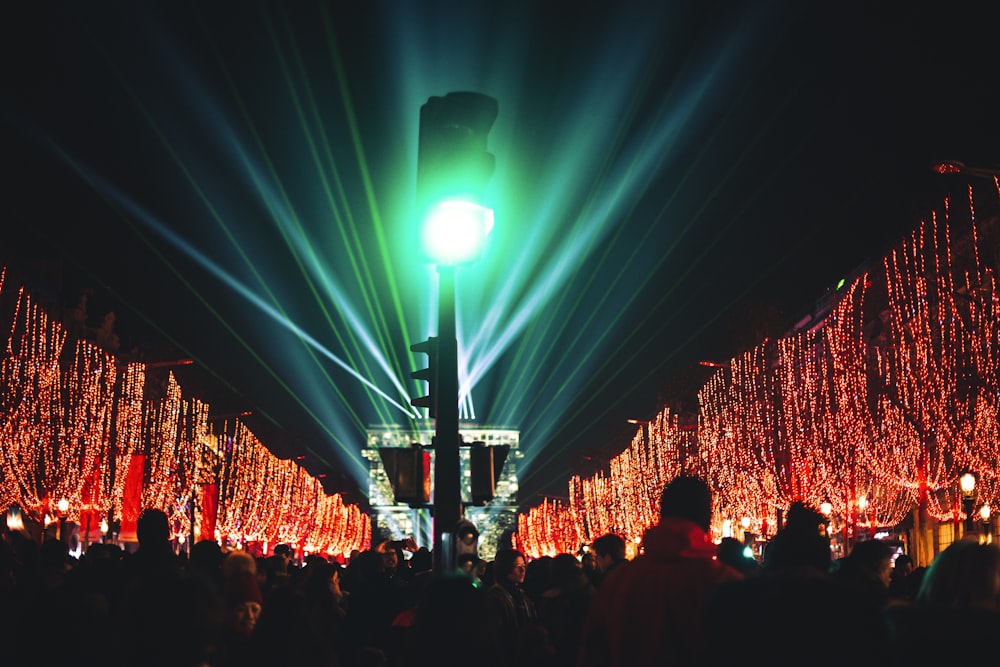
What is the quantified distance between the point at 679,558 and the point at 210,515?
50833 millimetres

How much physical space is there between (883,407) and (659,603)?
32649 mm

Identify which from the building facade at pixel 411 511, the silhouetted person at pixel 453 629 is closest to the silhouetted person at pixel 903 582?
the silhouetted person at pixel 453 629

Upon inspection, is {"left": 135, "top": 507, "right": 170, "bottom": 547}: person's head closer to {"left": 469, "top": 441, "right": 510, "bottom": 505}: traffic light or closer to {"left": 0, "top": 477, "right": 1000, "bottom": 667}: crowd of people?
{"left": 0, "top": 477, "right": 1000, "bottom": 667}: crowd of people

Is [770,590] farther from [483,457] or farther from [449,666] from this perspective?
[483,457]

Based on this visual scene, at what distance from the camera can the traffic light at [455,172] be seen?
719cm

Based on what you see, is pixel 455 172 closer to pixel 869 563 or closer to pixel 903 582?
pixel 869 563

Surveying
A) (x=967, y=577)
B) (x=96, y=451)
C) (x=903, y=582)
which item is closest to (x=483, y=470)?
(x=967, y=577)

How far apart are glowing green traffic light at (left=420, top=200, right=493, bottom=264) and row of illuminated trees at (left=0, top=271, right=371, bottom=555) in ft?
75.1

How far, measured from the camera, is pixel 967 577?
517cm

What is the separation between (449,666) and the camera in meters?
5.19

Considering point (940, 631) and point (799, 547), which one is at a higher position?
point (799, 547)

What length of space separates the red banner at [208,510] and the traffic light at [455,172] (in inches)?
1815

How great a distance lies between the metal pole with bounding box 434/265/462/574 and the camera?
8.31 metres

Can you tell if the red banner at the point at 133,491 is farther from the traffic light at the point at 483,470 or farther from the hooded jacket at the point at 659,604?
the hooded jacket at the point at 659,604
